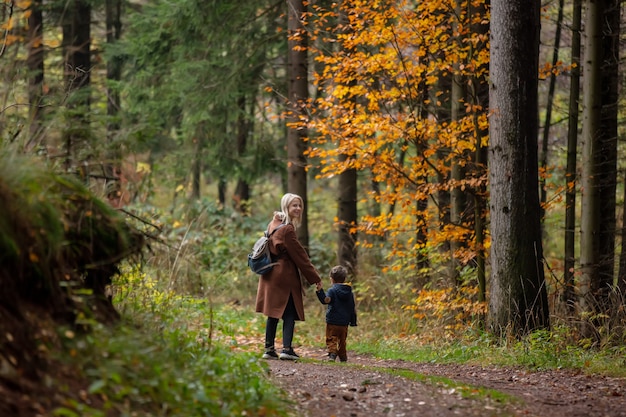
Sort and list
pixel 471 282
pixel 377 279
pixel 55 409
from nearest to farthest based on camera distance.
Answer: pixel 55 409 → pixel 471 282 → pixel 377 279

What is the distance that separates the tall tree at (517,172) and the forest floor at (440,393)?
156 centimetres

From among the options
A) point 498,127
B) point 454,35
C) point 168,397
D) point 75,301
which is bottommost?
→ point 168,397

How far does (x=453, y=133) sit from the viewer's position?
37.4 ft

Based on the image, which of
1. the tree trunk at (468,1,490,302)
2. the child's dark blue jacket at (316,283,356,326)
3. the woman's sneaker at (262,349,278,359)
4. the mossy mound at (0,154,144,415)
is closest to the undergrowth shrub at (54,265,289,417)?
the mossy mound at (0,154,144,415)

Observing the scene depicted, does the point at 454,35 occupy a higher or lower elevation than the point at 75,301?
higher

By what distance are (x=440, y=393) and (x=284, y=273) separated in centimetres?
298

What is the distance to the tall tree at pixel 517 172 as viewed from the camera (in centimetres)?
977

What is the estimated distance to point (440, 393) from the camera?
646cm

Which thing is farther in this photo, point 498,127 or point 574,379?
point 498,127

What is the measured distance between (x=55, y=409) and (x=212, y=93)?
550 inches

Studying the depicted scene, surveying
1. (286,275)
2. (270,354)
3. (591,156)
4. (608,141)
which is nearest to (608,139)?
(608,141)

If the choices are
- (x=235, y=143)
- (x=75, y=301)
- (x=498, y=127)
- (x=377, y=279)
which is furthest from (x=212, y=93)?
(x=75, y=301)

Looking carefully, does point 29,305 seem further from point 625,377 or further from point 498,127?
point 498,127

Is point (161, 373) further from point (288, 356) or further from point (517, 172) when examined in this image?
point (517, 172)
